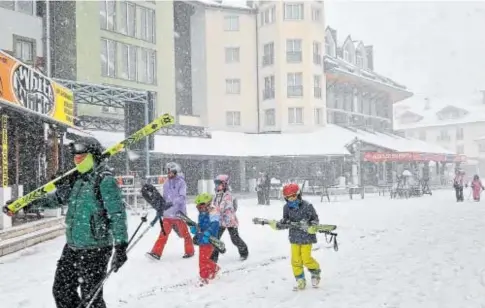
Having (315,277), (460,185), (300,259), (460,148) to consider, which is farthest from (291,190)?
(460,148)

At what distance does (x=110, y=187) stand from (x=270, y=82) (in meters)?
38.0

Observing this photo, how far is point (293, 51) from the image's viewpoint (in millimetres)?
41281

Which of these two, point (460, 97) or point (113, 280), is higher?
point (460, 97)

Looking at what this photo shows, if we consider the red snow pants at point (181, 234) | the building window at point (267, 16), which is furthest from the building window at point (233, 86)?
the red snow pants at point (181, 234)

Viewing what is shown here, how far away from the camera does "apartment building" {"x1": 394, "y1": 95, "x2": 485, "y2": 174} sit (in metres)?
75.1

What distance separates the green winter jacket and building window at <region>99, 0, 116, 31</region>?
95.4 ft

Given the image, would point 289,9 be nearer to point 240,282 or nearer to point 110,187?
point 240,282

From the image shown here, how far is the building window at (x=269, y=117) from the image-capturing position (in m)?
41.6

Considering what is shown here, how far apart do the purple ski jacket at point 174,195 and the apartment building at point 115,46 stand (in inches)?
817

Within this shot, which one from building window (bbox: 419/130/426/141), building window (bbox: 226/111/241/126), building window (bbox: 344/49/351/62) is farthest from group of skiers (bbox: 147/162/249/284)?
building window (bbox: 419/130/426/141)

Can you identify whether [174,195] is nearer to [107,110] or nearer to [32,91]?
[32,91]

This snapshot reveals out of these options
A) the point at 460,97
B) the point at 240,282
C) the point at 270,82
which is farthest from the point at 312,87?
the point at 460,97

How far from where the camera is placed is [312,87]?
4125 cm

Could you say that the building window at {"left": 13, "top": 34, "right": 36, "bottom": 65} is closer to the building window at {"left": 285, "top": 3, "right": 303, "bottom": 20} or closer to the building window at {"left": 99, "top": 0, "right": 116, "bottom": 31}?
the building window at {"left": 99, "top": 0, "right": 116, "bottom": 31}
